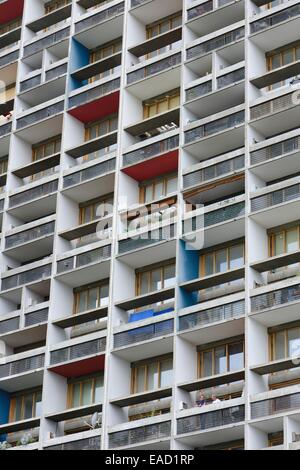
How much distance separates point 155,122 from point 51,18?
11.8 m

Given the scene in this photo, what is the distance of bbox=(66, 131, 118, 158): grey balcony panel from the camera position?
70.6m

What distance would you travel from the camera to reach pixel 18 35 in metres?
78.8

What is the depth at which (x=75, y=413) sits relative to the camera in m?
63.5

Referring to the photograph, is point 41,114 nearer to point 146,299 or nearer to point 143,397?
point 146,299

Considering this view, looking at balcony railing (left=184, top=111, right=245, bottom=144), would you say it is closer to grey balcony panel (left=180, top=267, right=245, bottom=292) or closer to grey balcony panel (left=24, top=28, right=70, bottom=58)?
grey balcony panel (left=180, top=267, right=245, bottom=292)

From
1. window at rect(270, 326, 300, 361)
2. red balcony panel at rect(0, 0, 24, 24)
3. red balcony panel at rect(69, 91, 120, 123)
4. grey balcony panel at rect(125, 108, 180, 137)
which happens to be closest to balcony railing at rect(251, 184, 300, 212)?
window at rect(270, 326, 300, 361)

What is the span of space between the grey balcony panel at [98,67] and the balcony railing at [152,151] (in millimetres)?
6870

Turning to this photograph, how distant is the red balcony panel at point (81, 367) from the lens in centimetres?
6438

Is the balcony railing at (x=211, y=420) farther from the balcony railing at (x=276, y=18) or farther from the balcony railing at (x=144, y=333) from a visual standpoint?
the balcony railing at (x=276, y=18)

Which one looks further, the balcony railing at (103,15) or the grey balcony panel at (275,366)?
the balcony railing at (103,15)

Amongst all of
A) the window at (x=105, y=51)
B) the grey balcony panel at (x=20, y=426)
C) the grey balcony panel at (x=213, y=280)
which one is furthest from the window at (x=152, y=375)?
the window at (x=105, y=51)
